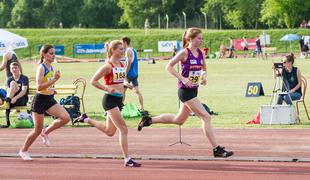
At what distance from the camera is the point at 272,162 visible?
1206 centimetres

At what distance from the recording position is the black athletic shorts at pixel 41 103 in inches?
492

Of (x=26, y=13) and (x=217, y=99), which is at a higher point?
(x=26, y=13)

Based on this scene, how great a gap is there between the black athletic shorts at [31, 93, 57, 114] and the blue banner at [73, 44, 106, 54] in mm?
62643

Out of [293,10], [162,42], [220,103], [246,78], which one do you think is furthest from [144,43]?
[220,103]

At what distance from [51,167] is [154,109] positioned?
9716 millimetres

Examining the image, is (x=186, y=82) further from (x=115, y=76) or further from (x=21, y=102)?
(x=21, y=102)

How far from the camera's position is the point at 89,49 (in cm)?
7669

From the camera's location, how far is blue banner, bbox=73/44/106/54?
249ft

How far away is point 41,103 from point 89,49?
64433mm

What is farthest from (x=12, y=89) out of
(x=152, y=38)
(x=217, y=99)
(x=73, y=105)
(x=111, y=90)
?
(x=152, y=38)

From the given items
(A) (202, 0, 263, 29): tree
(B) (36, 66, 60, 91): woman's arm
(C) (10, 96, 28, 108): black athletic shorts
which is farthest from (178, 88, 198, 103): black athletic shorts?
(A) (202, 0, 263, 29): tree

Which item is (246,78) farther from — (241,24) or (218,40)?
(241,24)

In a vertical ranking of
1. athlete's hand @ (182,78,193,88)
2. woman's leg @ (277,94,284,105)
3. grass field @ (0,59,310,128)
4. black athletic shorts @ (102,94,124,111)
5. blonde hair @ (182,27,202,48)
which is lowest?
grass field @ (0,59,310,128)

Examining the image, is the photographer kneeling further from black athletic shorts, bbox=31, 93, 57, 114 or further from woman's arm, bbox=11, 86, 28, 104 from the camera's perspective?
black athletic shorts, bbox=31, 93, 57, 114
